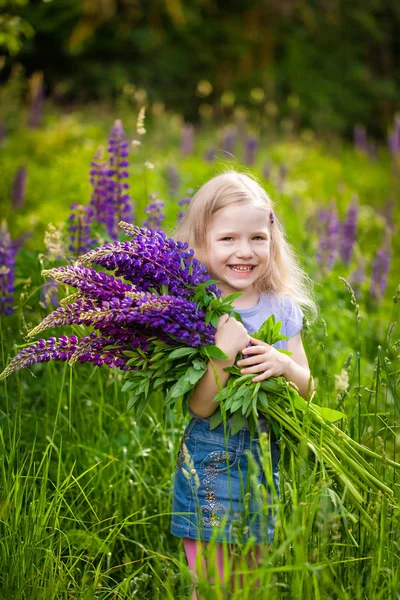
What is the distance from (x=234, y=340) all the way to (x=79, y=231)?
1510mm

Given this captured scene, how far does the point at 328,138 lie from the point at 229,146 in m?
5.83

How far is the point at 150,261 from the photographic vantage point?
2029mm

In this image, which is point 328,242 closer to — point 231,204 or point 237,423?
point 231,204

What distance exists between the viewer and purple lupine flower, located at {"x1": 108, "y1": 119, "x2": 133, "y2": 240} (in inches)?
139

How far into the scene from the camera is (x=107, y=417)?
315 cm

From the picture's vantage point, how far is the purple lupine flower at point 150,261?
6.53 ft

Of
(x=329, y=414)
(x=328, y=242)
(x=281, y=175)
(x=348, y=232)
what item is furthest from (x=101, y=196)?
(x=281, y=175)

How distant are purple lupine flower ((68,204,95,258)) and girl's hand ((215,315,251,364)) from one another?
139cm

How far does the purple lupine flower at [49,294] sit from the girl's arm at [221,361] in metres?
0.90

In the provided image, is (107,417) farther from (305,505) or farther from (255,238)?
(305,505)

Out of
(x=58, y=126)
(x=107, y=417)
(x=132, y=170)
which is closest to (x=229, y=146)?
(x=132, y=170)

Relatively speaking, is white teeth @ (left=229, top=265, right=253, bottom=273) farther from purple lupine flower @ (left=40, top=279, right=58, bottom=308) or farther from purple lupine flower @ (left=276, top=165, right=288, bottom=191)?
purple lupine flower @ (left=276, top=165, right=288, bottom=191)

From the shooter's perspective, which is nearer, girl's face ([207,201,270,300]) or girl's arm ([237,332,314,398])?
girl's arm ([237,332,314,398])

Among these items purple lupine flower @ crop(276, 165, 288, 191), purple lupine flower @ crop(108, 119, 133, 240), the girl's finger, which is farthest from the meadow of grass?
purple lupine flower @ crop(276, 165, 288, 191)
